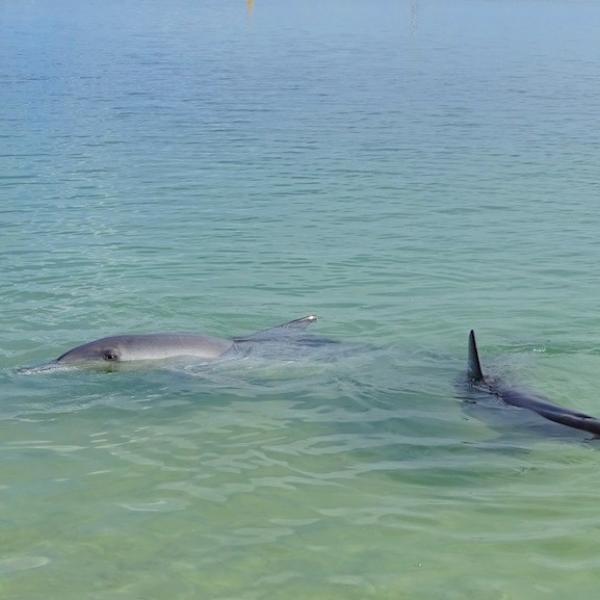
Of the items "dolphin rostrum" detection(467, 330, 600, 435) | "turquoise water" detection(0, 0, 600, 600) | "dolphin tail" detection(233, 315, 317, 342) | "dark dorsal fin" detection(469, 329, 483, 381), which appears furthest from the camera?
"dolphin tail" detection(233, 315, 317, 342)

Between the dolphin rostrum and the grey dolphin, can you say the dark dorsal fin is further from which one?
the grey dolphin

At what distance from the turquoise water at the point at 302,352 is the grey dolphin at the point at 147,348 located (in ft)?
0.48

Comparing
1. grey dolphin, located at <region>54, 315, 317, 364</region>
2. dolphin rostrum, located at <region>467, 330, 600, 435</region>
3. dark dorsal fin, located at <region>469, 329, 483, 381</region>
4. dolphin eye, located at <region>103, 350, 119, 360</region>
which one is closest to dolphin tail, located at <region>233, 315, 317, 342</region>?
grey dolphin, located at <region>54, 315, 317, 364</region>

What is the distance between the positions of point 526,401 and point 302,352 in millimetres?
2354

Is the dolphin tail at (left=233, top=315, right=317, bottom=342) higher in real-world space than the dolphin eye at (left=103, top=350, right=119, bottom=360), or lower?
lower

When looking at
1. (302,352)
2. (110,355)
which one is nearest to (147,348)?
(110,355)

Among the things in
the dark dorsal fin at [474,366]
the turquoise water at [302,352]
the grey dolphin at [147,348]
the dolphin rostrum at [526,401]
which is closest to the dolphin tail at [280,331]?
the grey dolphin at [147,348]

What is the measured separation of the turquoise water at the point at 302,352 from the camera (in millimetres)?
6375

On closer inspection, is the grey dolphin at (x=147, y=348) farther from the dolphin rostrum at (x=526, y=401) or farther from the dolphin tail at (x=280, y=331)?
the dolphin rostrum at (x=526, y=401)

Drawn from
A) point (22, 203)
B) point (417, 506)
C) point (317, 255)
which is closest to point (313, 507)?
point (417, 506)

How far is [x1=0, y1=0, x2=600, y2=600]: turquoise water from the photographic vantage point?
6.38 meters

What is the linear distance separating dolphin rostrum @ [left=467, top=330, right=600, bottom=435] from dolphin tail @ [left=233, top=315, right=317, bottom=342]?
1.84m

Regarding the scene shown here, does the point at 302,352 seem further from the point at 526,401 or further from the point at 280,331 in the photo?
the point at 526,401

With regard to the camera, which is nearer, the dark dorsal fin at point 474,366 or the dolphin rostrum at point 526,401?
the dolphin rostrum at point 526,401
